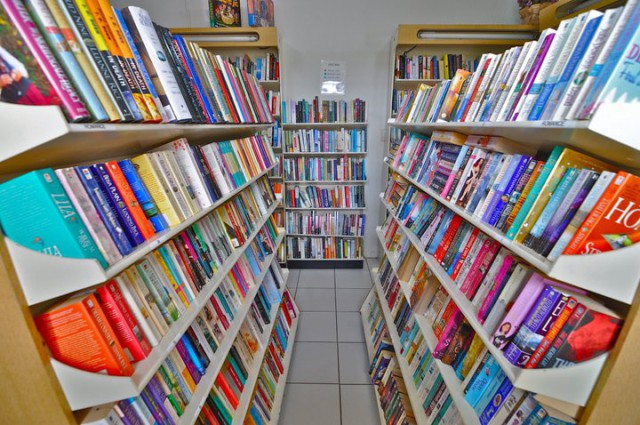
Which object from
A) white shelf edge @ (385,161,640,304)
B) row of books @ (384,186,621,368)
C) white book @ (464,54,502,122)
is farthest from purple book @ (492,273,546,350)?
white book @ (464,54,502,122)

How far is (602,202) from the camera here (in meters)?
0.62

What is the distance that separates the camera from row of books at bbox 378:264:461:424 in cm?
117

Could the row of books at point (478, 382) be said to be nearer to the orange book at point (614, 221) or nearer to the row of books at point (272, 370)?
the orange book at point (614, 221)

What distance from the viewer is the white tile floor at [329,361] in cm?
183

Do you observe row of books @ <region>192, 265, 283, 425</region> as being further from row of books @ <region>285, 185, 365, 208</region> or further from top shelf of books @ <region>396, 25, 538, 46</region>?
top shelf of books @ <region>396, 25, 538, 46</region>

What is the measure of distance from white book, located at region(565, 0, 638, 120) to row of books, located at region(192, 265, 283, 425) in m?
1.46

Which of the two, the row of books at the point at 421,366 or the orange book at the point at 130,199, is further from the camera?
the row of books at the point at 421,366

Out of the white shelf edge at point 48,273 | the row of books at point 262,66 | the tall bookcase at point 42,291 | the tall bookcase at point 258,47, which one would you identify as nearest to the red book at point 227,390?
the tall bookcase at point 42,291

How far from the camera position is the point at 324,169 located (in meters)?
3.38

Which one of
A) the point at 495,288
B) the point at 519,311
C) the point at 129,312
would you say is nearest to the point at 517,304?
the point at 519,311

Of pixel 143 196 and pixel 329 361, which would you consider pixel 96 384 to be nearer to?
pixel 143 196

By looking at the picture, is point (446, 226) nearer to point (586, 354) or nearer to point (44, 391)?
point (586, 354)

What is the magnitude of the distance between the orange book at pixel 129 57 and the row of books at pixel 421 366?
1.36 meters

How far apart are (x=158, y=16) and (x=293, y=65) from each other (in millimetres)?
1577
